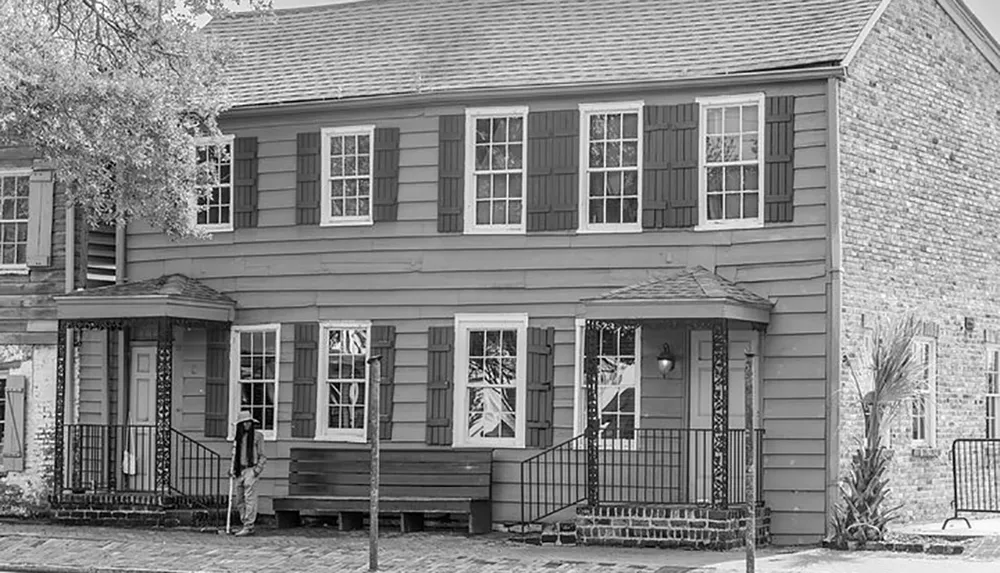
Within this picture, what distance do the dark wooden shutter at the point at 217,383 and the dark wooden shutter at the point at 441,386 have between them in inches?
121

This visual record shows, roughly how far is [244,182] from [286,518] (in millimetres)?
4575

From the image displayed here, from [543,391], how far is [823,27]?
5.59 metres

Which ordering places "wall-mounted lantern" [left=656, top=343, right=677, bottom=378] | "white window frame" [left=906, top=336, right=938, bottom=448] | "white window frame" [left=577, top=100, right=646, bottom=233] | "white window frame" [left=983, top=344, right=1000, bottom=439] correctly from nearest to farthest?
"wall-mounted lantern" [left=656, top=343, right=677, bottom=378], "white window frame" [left=577, top=100, right=646, bottom=233], "white window frame" [left=906, top=336, right=938, bottom=448], "white window frame" [left=983, top=344, right=1000, bottom=439]

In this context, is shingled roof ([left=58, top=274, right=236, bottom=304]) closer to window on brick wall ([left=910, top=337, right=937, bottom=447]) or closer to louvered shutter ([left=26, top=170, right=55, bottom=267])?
louvered shutter ([left=26, top=170, right=55, bottom=267])

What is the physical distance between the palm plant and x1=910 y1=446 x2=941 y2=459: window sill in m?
1.91

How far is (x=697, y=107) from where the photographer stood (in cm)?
2083

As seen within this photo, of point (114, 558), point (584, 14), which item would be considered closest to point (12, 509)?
point (114, 558)

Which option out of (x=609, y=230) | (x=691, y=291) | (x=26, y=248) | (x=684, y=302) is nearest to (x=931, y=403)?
(x=691, y=291)

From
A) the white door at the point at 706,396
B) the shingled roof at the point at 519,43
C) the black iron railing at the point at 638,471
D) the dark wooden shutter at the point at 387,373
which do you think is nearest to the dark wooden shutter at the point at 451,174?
the shingled roof at the point at 519,43

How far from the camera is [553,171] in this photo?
21.6 meters

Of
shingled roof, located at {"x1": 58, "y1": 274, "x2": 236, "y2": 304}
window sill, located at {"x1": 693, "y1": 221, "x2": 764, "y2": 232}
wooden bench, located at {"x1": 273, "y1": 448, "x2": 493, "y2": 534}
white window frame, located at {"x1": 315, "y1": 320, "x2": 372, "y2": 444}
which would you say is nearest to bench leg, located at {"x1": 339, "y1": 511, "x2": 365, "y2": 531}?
wooden bench, located at {"x1": 273, "y1": 448, "x2": 493, "y2": 534}

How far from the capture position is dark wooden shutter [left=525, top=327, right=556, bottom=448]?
846 inches

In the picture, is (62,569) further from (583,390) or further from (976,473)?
(976,473)

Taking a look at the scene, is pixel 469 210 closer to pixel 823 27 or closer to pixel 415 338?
pixel 415 338
